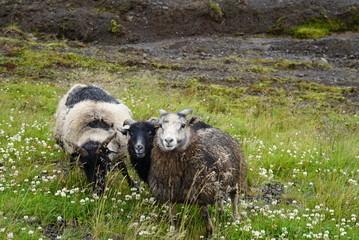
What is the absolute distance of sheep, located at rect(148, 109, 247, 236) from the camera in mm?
5926

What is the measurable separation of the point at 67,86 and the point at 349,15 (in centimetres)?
3333

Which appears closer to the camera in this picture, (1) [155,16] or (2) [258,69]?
(2) [258,69]

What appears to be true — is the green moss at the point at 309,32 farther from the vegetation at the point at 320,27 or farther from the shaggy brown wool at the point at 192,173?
the shaggy brown wool at the point at 192,173

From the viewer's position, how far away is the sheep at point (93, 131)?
7.38 metres

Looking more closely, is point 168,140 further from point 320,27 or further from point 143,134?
point 320,27

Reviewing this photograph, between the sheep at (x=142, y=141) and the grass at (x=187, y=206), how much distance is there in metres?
0.41

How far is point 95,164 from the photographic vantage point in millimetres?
7301

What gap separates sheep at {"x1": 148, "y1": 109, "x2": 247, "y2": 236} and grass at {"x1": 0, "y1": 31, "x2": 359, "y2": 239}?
25cm

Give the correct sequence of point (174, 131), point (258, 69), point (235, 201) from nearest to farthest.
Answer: point (174, 131) < point (235, 201) < point (258, 69)

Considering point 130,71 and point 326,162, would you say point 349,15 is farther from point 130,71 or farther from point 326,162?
point 326,162

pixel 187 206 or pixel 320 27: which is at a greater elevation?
pixel 320 27

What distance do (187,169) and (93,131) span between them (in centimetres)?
288

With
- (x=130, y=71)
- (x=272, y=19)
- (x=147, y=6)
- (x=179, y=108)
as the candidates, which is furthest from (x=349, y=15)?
(x=179, y=108)

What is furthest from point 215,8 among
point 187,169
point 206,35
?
point 187,169
